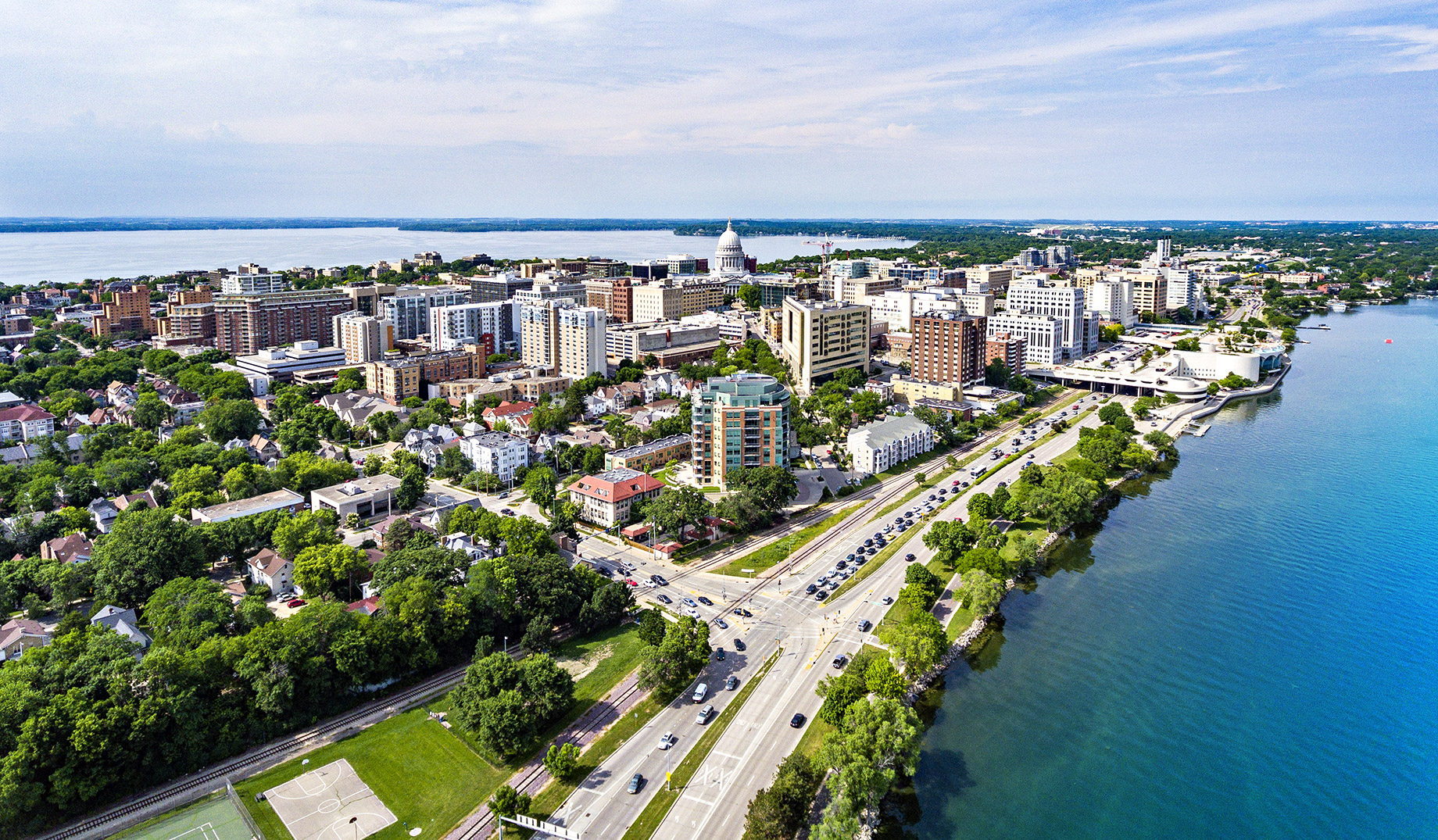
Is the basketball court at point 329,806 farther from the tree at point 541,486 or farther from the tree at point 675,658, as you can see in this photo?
the tree at point 541,486

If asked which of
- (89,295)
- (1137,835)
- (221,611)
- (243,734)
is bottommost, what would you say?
(1137,835)

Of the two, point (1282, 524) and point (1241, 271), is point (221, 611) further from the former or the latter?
point (1241, 271)

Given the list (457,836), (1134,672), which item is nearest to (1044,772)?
(1134,672)

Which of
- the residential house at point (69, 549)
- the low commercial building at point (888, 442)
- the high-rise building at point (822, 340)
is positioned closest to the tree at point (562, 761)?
the residential house at point (69, 549)

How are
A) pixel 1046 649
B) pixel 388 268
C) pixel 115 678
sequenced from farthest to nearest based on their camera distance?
pixel 388 268
pixel 1046 649
pixel 115 678

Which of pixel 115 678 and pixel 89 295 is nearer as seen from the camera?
pixel 115 678

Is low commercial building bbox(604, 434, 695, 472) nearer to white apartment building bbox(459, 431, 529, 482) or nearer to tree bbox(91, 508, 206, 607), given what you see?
white apartment building bbox(459, 431, 529, 482)

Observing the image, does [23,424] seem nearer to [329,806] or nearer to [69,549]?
[69,549]
